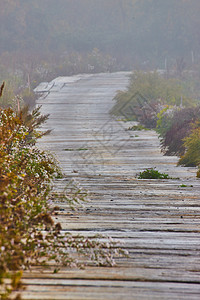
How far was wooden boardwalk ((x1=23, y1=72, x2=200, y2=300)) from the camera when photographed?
2.49 m

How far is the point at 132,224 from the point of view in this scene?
12.2 feet

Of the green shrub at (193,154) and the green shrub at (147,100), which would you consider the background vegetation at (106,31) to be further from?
the green shrub at (193,154)

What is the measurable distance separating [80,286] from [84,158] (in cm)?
535

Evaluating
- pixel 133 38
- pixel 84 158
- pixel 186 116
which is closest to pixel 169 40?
pixel 133 38

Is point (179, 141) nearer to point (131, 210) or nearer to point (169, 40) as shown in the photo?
point (131, 210)

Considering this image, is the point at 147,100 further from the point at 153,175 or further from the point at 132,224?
the point at 132,224

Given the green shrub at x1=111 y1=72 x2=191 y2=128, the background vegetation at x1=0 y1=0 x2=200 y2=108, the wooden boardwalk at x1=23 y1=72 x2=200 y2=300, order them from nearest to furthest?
the wooden boardwalk at x1=23 y1=72 x2=200 y2=300 < the green shrub at x1=111 y1=72 x2=191 y2=128 < the background vegetation at x1=0 y1=0 x2=200 y2=108

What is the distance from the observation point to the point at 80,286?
2492 mm

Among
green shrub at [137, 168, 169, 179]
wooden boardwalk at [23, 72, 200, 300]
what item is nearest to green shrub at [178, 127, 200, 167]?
wooden boardwalk at [23, 72, 200, 300]

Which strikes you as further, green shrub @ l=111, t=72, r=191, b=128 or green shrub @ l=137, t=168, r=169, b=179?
green shrub @ l=111, t=72, r=191, b=128

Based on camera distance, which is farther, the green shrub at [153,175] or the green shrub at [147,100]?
the green shrub at [147,100]

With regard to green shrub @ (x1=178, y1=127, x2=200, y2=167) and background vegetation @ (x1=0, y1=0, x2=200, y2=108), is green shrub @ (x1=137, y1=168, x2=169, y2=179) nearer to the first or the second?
green shrub @ (x1=178, y1=127, x2=200, y2=167)

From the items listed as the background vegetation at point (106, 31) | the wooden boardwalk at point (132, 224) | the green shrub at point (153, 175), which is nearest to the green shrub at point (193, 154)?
the wooden boardwalk at point (132, 224)

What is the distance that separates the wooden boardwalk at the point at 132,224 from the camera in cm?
249
